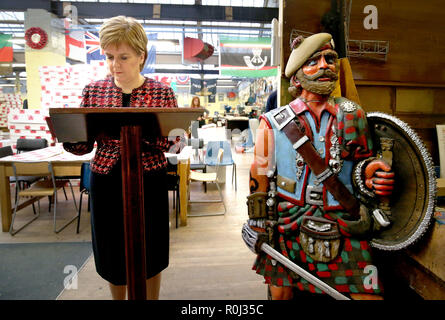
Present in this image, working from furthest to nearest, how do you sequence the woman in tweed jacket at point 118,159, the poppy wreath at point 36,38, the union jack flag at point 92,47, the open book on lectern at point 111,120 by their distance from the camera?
the union jack flag at point 92,47
the poppy wreath at point 36,38
the woman in tweed jacket at point 118,159
the open book on lectern at point 111,120

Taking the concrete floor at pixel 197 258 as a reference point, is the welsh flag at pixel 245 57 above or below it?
above

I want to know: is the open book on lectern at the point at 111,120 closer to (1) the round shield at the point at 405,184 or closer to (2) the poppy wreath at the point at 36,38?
(1) the round shield at the point at 405,184

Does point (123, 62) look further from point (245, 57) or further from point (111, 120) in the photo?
point (245, 57)

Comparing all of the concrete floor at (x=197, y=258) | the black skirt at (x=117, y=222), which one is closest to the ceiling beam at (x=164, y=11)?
the concrete floor at (x=197, y=258)

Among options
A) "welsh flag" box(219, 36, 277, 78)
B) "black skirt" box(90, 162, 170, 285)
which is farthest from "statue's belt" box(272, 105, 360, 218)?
"welsh flag" box(219, 36, 277, 78)

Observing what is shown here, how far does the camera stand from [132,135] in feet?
2.84

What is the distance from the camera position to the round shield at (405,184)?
0.99 m

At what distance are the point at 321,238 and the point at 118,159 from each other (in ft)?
3.03

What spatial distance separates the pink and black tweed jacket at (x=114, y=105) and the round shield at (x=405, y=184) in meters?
0.90

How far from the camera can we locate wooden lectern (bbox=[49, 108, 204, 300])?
80 centimetres

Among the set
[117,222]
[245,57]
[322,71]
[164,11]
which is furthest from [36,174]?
[245,57]

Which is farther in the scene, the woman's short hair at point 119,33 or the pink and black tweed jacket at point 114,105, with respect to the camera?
the pink and black tweed jacket at point 114,105
